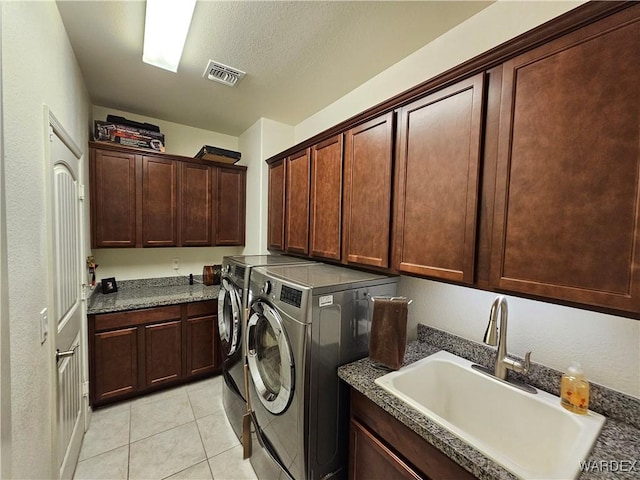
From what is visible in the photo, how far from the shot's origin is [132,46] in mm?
1778

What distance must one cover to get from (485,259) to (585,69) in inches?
27.3

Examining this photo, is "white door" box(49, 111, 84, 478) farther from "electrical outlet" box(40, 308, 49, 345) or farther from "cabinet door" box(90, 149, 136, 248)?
"cabinet door" box(90, 149, 136, 248)

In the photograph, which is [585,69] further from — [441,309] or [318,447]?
[318,447]

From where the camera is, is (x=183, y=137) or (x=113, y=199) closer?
(x=113, y=199)

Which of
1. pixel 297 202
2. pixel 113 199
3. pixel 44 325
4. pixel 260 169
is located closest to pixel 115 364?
pixel 44 325

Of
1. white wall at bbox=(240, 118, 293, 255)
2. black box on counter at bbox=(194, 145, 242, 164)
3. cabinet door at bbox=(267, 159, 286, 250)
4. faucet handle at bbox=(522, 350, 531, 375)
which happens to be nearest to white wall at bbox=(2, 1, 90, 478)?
black box on counter at bbox=(194, 145, 242, 164)

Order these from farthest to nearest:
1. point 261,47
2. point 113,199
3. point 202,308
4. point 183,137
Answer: point 183,137 < point 202,308 < point 113,199 < point 261,47

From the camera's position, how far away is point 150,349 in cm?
242

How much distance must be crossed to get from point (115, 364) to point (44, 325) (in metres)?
1.37

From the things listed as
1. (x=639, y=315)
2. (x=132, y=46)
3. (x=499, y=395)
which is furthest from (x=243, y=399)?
(x=132, y=46)

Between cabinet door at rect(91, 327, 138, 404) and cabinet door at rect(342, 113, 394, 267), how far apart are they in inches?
81.5

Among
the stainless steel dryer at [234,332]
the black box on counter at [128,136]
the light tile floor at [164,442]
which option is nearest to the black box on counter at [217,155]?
the black box on counter at [128,136]

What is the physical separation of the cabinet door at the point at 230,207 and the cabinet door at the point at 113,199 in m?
0.82

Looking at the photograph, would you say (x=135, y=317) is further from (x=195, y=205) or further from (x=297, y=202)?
(x=297, y=202)
